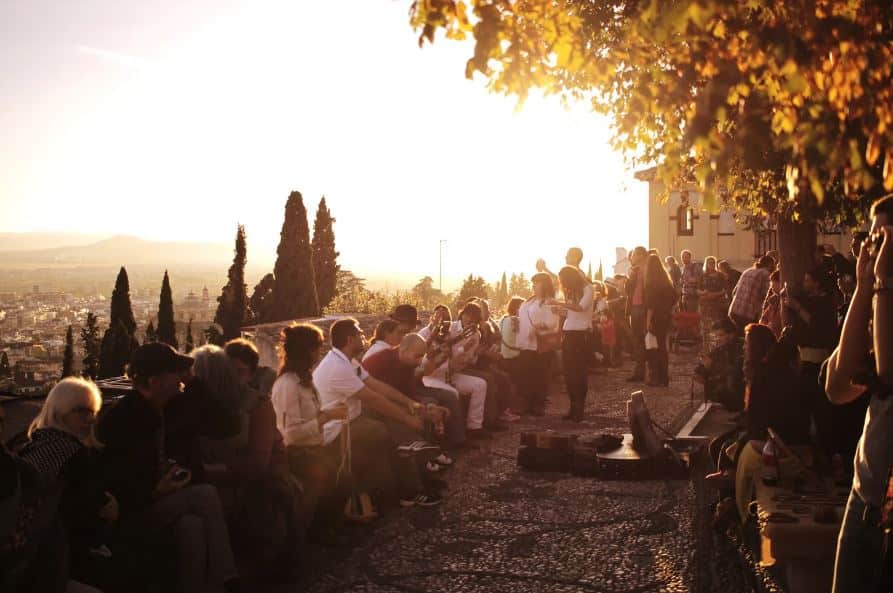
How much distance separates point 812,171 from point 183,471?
395 cm

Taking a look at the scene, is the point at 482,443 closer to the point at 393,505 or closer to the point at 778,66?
the point at 393,505

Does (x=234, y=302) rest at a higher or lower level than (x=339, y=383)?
lower

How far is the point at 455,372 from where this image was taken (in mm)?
11969

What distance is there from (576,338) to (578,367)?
0.37 m

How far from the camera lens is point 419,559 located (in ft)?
22.5

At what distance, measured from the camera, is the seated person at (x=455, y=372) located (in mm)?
11469

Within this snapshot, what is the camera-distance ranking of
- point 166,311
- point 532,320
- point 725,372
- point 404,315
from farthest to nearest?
point 166,311 → point 532,320 → point 404,315 → point 725,372

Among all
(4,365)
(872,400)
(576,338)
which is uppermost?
(872,400)

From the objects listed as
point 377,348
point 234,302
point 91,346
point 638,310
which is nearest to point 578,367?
point 377,348

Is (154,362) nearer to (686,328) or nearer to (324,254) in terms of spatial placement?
(686,328)

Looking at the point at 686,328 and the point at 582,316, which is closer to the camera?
the point at 582,316

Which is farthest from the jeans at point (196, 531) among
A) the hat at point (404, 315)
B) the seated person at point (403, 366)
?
the hat at point (404, 315)

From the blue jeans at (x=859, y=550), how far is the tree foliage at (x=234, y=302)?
152ft

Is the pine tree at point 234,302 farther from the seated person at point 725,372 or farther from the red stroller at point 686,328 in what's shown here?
the seated person at point 725,372
